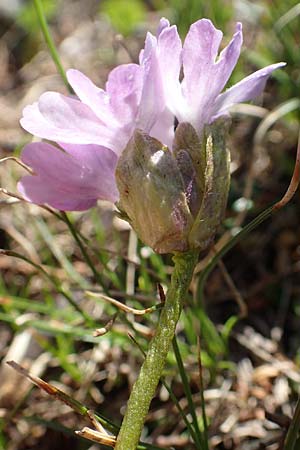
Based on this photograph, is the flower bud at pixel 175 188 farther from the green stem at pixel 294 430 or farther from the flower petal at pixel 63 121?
the green stem at pixel 294 430

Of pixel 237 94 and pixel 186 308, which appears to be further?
pixel 186 308

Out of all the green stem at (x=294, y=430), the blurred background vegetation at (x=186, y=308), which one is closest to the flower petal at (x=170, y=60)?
the blurred background vegetation at (x=186, y=308)

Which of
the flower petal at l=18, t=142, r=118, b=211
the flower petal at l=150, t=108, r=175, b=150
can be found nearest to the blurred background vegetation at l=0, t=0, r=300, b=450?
the flower petal at l=18, t=142, r=118, b=211

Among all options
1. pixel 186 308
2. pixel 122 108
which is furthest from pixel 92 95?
→ pixel 186 308

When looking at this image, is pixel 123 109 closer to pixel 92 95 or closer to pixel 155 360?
pixel 92 95

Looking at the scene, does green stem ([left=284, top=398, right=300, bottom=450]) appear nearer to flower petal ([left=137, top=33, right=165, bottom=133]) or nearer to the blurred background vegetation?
the blurred background vegetation
